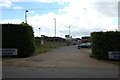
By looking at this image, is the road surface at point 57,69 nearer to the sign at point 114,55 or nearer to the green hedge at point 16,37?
the sign at point 114,55

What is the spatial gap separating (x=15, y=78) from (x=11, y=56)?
31.8 ft

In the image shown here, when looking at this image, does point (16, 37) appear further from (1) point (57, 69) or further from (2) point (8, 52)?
(1) point (57, 69)

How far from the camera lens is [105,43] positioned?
53.0 feet

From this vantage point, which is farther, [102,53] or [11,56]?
[11,56]

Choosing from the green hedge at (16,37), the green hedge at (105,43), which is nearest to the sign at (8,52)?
the green hedge at (16,37)

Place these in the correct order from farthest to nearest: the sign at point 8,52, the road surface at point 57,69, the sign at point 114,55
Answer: the sign at point 8,52 < the sign at point 114,55 < the road surface at point 57,69

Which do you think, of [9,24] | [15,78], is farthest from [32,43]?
[15,78]

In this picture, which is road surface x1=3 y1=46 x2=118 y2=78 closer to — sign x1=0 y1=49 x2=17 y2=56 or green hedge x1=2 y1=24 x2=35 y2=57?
sign x1=0 y1=49 x2=17 y2=56

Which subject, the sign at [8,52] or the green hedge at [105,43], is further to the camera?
the sign at [8,52]

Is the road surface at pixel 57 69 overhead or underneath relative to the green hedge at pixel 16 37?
underneath

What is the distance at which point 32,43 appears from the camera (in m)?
18.1

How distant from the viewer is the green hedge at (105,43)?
16.0m

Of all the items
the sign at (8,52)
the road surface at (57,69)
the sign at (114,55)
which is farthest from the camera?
the sign at (8,52)

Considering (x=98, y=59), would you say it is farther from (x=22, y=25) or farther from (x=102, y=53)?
(x=22, y=25)
